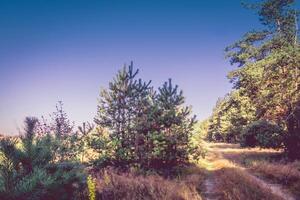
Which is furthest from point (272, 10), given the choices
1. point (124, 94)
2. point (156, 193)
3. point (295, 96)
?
point (156, 193)

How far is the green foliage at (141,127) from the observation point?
14023mm

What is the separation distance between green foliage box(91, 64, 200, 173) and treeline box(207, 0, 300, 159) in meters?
9.81

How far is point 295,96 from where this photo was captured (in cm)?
2086

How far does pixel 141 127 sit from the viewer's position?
14.2 meters

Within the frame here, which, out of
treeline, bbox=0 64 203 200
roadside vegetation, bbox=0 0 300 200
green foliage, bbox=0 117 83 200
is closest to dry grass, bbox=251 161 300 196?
roadside vegetation, bbox=0 0 300 200

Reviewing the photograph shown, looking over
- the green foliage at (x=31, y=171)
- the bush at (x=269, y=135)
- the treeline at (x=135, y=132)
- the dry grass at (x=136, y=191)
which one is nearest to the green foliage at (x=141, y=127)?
the treeline at (x=135, y=132)

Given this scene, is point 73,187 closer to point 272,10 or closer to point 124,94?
point 124,94

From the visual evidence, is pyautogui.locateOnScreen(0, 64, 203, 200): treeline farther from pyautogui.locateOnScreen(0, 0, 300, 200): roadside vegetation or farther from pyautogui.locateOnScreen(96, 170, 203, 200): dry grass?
pyautogui.locateOnScreen(96, 170, 203, 200): dry grass

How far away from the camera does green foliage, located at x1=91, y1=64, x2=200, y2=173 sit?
14023 millimetres

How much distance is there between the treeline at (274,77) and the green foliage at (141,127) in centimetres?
981

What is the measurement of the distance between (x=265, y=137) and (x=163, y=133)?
12.1 m

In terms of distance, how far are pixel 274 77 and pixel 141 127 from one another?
12936mm

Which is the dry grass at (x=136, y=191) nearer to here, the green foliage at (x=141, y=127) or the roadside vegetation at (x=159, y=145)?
the roadside vegetation at (x=159, y=145)

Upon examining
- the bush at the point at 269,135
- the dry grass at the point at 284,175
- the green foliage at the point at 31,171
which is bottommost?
the dry grass at the point at 284,175
